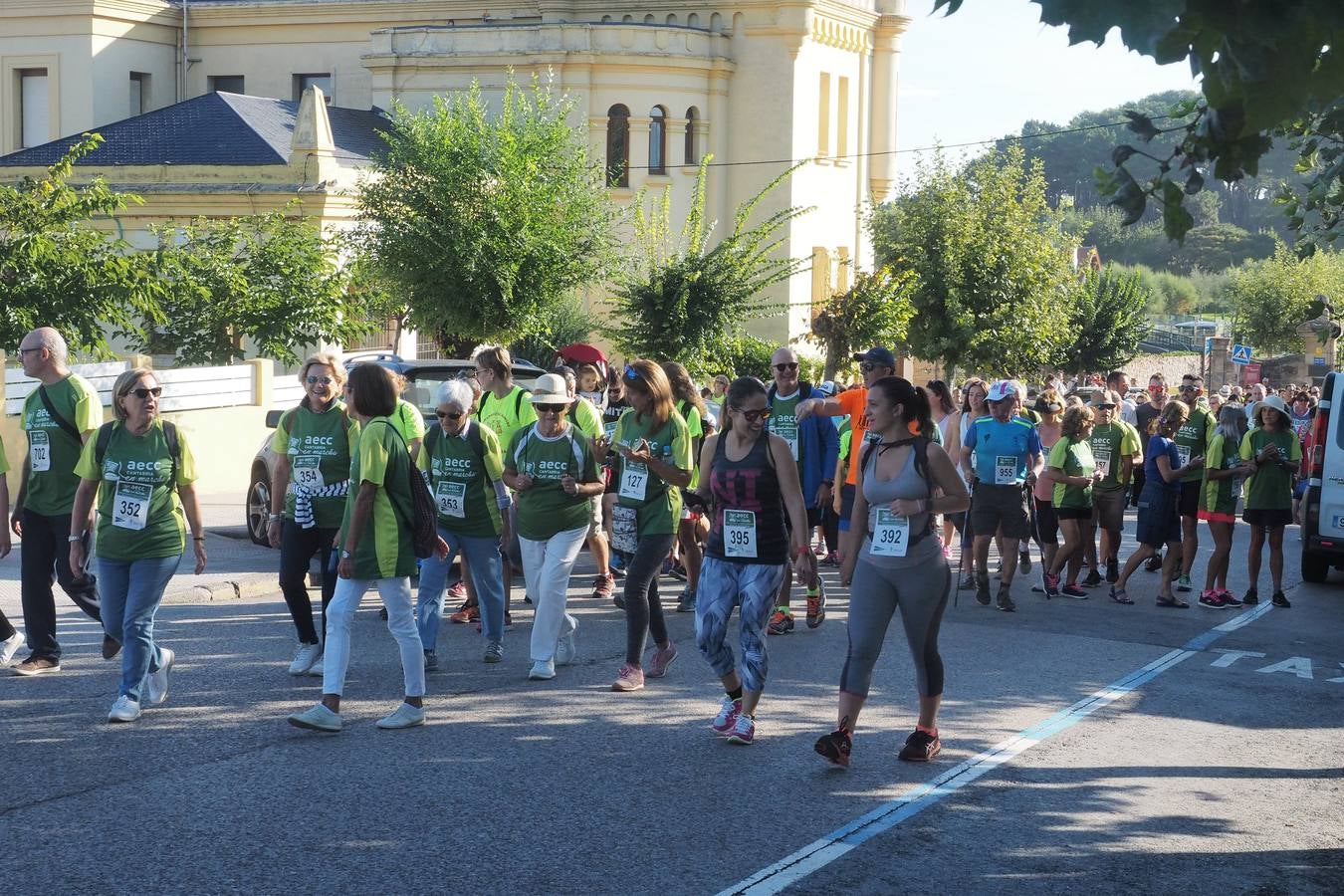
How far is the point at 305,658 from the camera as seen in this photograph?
945cm

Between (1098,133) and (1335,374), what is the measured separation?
10924cm

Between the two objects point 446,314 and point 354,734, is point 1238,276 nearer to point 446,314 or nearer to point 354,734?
point 446,314

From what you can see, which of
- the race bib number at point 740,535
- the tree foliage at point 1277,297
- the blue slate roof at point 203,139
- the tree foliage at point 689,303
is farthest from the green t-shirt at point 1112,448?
the tree foliage at point 1277,297

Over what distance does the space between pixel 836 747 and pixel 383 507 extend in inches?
95.6

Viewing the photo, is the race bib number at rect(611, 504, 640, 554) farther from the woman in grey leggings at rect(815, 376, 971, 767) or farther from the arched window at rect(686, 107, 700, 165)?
the arched window at rect(686, 107, 700, 165)

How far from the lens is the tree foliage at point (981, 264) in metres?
39.2

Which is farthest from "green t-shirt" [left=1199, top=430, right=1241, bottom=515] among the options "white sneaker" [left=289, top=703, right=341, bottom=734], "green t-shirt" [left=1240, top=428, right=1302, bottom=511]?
"white sneaker" [left=289, top=703, right=341, bottom=734]

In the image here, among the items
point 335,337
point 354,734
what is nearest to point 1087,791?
point 354,734

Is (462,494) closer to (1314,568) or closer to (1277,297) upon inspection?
(1314,568)

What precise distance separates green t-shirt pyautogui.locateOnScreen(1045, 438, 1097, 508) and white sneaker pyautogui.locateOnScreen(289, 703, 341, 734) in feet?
25.3

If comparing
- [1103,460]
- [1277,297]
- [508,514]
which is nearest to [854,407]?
[508,514]

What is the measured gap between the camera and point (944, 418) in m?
15.1

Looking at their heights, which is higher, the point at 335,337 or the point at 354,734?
the point at 335,337

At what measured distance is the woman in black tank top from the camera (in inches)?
316
